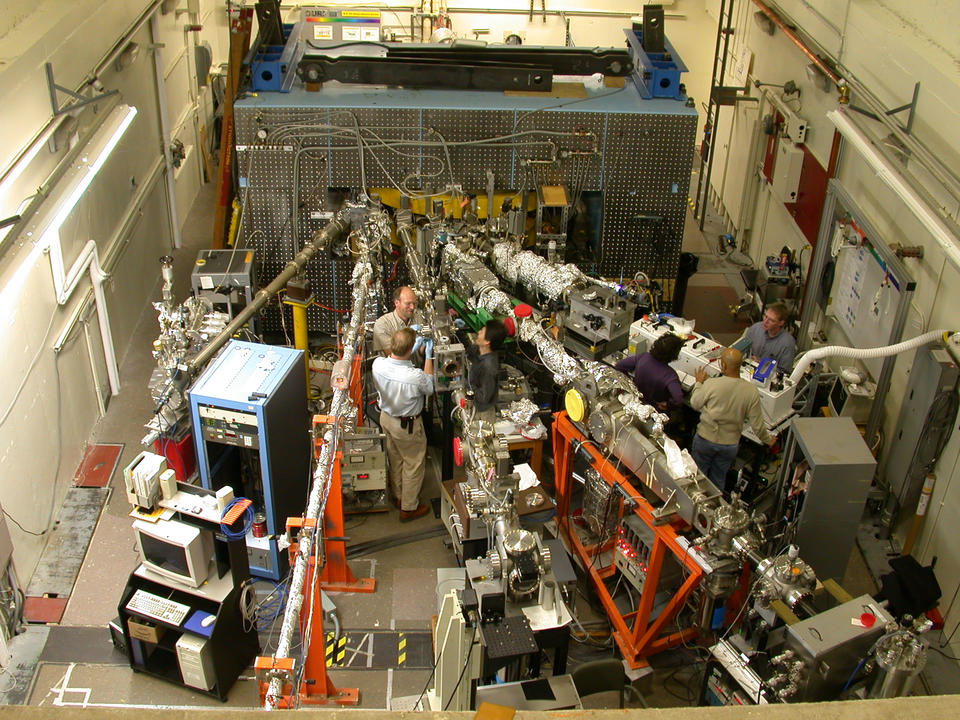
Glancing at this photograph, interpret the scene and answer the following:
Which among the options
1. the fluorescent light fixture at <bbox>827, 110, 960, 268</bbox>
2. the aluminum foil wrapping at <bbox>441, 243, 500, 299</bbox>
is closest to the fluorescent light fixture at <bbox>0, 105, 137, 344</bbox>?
the aluminum foil wrapping at <bbox>441, 243, 500, 299</bbox>

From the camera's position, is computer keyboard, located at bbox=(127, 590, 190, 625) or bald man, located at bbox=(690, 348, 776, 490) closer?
computer keyboard, located at bbox=(127, 590, 190, 625)

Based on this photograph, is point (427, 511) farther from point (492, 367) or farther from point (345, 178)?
point (345, 178)

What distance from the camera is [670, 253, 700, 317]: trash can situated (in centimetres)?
926

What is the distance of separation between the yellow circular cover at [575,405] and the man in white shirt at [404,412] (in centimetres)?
99

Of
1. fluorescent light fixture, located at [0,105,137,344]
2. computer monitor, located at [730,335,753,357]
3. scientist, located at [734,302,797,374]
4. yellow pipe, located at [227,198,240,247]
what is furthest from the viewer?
yellow pipe, located at [227,198,240,247]

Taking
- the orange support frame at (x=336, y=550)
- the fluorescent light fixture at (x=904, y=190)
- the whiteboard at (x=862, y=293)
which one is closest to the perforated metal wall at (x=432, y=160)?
the whiteboard at (x=862, y=293)

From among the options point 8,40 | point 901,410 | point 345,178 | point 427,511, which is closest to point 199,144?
point 345,178

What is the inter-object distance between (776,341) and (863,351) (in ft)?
2.70

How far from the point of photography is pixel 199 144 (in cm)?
1257

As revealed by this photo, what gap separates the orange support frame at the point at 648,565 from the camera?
5.09 meters

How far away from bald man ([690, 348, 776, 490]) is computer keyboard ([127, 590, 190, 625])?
11.6 feet

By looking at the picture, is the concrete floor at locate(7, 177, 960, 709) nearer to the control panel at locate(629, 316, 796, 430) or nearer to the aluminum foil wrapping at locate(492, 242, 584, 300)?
the control panel at locate(629, 316, 796, 430)

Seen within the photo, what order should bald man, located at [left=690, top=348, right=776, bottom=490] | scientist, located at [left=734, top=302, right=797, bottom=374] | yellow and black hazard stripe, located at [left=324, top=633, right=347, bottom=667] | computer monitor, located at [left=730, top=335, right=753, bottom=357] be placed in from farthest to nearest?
computer monitor, located at [left=730, top=335, right=753, bottom=357]
scientist, located at [left=734, top=302, right=797, bottom=374]
bald man, located at [left=690, top=348, right=776, bottom=490]
yellow and black hazard stripe, located at [left=324, top=633, right=347, bottom=667]

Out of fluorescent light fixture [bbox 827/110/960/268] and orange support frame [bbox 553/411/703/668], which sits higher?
fluorescent light fixture [bbox 827/110/960/268]
